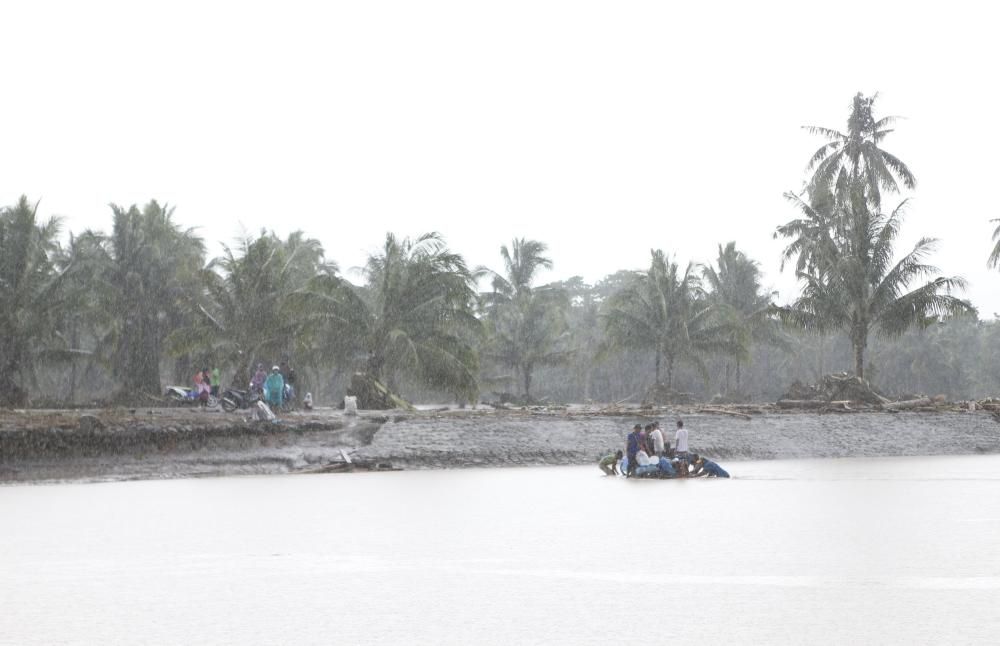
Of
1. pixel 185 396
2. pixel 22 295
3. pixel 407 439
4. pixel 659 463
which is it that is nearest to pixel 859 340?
pixel 407 439

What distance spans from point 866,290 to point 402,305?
1697cm

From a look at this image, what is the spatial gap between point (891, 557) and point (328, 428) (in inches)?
699

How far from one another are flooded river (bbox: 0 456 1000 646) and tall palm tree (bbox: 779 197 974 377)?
23349 mm

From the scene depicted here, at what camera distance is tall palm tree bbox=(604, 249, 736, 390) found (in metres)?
45.1

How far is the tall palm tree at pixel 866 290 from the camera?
38.6m

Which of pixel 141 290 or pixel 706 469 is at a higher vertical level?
pixel 141 290

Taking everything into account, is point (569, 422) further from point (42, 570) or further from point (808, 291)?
point (42, 570)

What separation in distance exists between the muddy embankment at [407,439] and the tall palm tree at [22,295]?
33.1ft

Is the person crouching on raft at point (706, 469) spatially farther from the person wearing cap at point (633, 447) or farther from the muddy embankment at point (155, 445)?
the muddy embankment at point (155, 445)

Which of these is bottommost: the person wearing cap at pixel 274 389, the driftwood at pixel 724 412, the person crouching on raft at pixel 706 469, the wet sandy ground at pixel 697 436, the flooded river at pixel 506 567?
the flooded river at pixel 506 567

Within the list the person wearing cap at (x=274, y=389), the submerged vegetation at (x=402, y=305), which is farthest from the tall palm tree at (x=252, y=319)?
the person wearing cap at (x=274, y=389)

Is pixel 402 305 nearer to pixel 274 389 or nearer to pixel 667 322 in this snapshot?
pixel 274 389

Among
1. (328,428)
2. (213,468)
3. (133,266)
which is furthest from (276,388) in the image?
(133,266)

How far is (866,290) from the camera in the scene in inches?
1547
